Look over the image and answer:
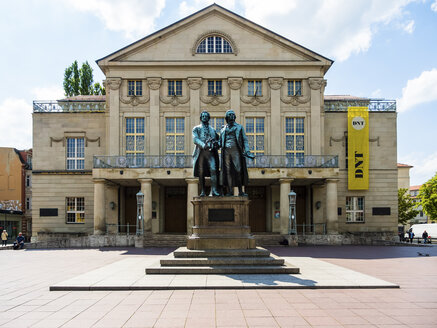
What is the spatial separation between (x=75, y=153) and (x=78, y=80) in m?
23.9

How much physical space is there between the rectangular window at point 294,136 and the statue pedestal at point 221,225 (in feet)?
70.1

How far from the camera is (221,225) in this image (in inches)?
496

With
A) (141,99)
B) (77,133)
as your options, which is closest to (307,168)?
(141,99)

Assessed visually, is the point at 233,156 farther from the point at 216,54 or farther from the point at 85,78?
the point at 85,78

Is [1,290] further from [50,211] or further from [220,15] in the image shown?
[220,15]

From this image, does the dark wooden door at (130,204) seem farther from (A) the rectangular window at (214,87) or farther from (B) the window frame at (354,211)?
(B) the window frame at (354,211)

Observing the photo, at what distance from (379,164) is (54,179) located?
2960 cm

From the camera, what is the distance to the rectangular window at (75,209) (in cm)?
3422

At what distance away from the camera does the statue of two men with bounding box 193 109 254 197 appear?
13.3 meters

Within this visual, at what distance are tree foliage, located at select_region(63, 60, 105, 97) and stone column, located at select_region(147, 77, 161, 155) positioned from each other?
23879mm

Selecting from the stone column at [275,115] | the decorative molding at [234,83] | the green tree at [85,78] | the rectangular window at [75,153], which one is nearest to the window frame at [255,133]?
the stone column at [275,115]

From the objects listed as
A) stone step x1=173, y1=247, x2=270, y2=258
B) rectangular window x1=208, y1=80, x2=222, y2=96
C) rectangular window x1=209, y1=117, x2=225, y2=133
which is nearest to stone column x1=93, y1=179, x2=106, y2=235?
rectangular window x1=209, y1=117, x2=225, y2=133

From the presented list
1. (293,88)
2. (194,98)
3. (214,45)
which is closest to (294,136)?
(293,88)

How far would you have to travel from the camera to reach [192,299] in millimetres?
8492
